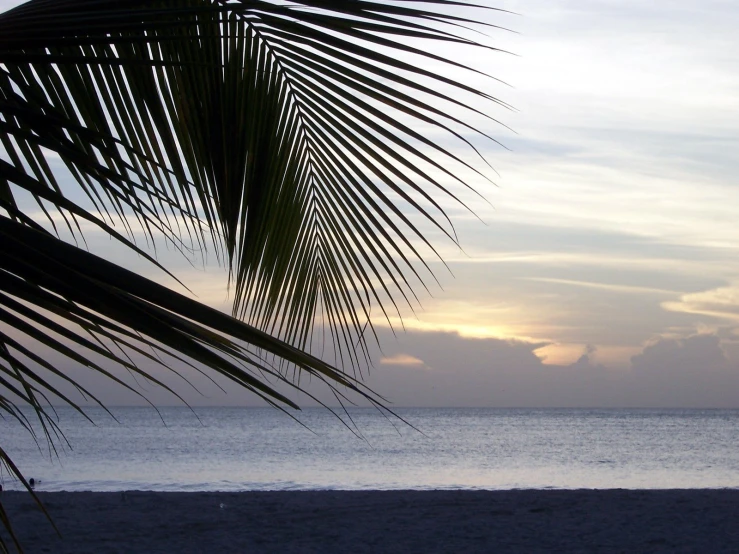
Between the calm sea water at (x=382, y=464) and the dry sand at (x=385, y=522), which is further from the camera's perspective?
the calm sea water at (x=382, y=464)

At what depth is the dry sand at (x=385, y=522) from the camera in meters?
9.19

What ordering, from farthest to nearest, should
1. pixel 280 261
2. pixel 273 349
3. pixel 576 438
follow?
pixel 576 438, pixel 280 261, pixel 273 349

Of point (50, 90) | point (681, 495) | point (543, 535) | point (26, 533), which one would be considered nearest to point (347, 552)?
point (543, 535)

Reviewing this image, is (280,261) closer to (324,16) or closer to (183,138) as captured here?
(183,138)

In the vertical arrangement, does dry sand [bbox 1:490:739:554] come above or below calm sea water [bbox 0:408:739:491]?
above

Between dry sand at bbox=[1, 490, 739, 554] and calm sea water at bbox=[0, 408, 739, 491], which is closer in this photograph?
dry sand at bbox=[1, 490, 739, 554]

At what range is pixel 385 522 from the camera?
35.0 feet

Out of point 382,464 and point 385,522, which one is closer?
point 385,522

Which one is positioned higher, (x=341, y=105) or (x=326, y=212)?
(x=341, y=105)

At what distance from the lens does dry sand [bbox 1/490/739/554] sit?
919 cm

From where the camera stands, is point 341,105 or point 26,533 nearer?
point 341,105

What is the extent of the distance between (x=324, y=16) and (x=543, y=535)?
9.75 metres

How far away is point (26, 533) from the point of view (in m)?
9.74

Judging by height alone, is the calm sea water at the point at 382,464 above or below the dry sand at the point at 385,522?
below
